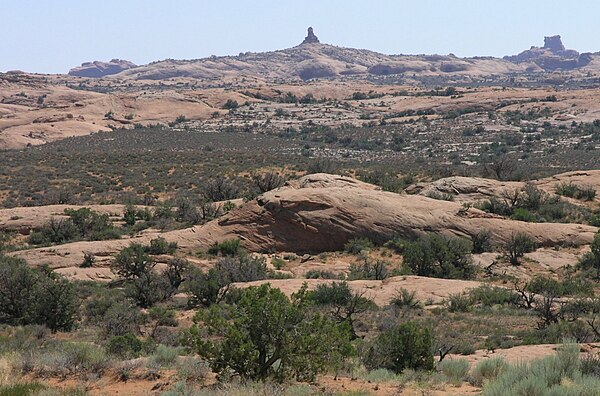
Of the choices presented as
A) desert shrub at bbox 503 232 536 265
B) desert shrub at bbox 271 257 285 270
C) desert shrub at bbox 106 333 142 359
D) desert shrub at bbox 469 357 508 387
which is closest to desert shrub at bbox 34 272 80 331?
desert shrub at bbox 106 333 142 359

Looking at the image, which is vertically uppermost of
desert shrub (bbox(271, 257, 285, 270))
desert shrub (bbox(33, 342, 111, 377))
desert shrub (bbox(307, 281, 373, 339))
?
desert shrub (bbox(33, 342, 111, 377))

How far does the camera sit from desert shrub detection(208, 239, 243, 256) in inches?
884

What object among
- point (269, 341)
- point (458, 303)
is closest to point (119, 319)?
point (269, 341)

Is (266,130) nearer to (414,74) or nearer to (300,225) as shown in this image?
(300,225)

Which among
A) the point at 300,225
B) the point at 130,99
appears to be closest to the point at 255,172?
the point at 300,225

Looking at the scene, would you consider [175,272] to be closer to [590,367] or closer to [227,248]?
[227,248]

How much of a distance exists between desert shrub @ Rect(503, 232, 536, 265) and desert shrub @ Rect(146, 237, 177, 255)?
12.3 m

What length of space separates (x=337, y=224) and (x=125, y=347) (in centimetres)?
1312

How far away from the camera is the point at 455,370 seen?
30.5ft

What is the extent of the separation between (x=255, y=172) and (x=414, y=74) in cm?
14958

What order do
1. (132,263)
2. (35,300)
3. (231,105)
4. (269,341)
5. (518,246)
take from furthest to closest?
1. (231,105)
2. (518,246)
3. (132,263)
4. (35,300)
5. (269,341)

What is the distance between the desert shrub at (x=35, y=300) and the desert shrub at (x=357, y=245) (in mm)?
10412

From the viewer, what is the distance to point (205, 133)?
66.4 meters

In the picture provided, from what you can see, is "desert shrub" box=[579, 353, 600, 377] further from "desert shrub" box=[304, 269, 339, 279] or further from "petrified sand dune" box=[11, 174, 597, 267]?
"petrified sand dune" box=[11, 174, 597, 267]
